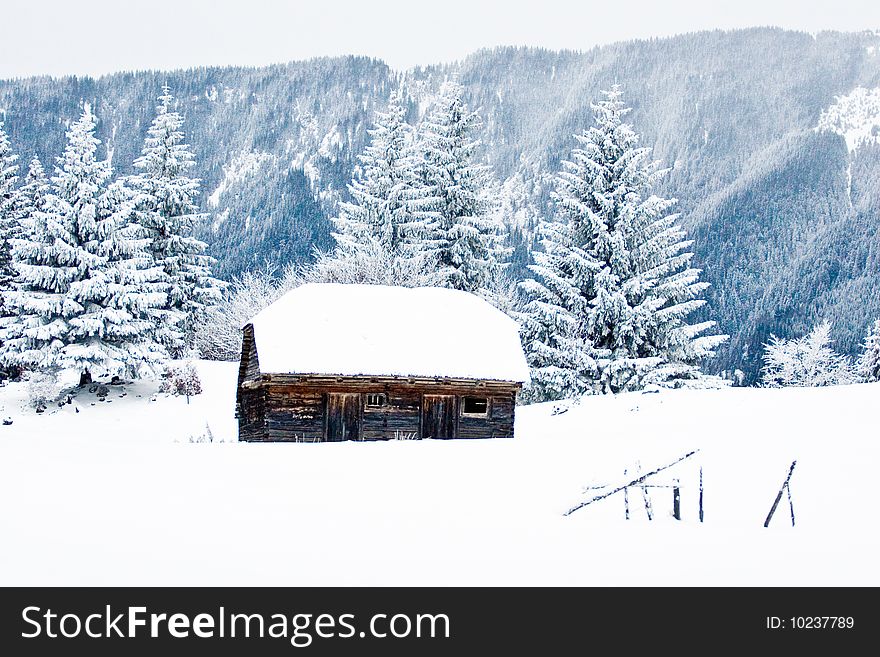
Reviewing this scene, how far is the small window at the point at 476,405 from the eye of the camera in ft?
109

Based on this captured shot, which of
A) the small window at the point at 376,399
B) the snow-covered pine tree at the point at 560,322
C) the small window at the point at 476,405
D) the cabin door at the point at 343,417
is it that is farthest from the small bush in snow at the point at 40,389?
the snow-covered pine tree at the point at 560,322

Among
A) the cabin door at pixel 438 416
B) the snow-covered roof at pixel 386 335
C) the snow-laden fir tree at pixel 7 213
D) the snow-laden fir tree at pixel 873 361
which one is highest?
the snow-laden fir tree at pixel 7 213

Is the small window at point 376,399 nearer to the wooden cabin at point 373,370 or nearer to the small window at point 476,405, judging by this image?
the wooden cabin at point 373,370

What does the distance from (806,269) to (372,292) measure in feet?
456

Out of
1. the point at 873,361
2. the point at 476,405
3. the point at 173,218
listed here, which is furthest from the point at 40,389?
the point at 873,361

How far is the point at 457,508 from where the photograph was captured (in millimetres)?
18422

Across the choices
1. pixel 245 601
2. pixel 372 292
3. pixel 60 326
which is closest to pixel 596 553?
pixel 245 601

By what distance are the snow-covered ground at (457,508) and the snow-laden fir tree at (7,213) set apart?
854 inches

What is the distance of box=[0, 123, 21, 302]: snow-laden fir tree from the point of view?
49188 mm

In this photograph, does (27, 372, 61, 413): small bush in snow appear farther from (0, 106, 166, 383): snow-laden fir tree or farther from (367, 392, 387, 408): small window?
(367, 392, 387, 408): small window

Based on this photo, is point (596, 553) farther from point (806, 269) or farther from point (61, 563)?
point (806, 269)

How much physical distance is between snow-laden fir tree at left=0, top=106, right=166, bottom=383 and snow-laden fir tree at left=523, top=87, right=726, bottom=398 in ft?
56.6

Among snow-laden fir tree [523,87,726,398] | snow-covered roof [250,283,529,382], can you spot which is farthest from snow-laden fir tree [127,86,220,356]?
snow-laden fir tree [523,87,726,398]

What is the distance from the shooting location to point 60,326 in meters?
41.3
